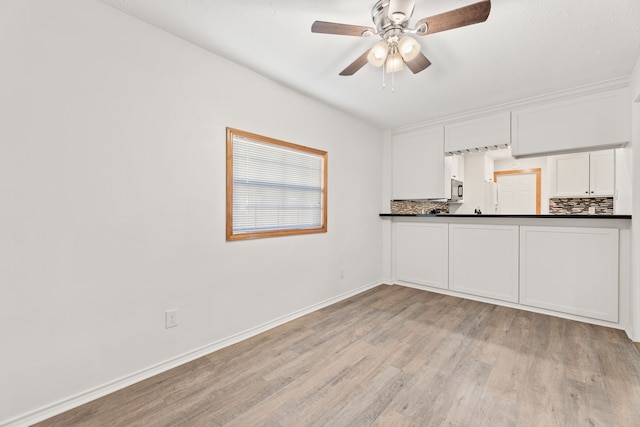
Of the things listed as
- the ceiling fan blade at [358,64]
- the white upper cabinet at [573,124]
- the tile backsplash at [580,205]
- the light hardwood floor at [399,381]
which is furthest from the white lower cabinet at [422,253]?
the ceiling fan blade at [358,64]

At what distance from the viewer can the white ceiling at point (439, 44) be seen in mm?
1710

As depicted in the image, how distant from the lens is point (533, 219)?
3.03m

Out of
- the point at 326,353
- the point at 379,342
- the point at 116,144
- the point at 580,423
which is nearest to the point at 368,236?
the point at 379,342

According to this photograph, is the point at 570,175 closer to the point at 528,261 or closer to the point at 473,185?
the point at 473,185

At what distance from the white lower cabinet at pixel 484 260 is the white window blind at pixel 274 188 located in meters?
1.84

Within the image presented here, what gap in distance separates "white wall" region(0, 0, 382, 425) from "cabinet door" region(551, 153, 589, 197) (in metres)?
4.50

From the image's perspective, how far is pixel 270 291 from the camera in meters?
2.64

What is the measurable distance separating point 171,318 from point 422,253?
10.3 feet

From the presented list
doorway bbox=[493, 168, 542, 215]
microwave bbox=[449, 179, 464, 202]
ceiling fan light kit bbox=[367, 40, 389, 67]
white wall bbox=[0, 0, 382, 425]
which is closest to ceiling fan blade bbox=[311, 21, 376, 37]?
ceiling fan light kit bbox=[367, 40, 389, 67]

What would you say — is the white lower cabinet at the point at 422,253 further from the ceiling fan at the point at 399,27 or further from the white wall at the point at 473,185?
the ceiling fan at the point at 399,27

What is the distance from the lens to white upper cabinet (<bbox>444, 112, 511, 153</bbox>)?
10.6 ft

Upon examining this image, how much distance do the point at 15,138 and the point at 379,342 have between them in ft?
8.84

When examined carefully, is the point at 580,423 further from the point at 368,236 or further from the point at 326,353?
the point at 368,236

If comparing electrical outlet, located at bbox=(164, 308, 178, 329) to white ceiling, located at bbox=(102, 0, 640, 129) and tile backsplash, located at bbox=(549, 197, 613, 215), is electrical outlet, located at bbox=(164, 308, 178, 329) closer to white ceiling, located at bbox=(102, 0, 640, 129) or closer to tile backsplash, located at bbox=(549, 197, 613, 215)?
white ceiling, located at bbox=(102, 0, 640, 129)
